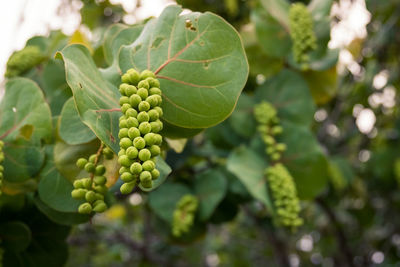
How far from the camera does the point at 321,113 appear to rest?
9.30ft

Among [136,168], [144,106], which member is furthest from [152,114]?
[136,168]

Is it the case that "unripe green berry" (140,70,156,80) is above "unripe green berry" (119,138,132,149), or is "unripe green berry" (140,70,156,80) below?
above

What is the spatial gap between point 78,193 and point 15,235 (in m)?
0.45

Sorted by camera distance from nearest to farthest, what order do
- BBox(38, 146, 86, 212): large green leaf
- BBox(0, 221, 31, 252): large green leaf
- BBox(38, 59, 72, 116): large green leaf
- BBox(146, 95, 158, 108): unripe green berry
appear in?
BBox(146, 95, 158, 108): unripe green berry → BBox(38, 146, 86, 212): large green leaf → BBox(0, 221, 31, 252): large green leaf → BBox(38, 59, 72, 116): large green leaf

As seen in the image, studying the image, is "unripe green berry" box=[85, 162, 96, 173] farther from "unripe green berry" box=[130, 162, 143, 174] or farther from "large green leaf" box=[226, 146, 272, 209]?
"large green leaf" box=[226, 146, 272, 209]

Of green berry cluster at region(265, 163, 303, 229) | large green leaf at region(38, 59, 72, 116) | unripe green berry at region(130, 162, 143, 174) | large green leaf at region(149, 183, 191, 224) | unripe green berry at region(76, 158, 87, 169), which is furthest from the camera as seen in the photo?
large green leaf at region(149, 183, 191, 224)

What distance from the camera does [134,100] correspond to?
63cm

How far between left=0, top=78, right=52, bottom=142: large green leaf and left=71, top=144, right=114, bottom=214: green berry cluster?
0.71 ft

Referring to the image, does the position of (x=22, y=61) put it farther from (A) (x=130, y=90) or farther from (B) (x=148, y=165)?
(B) (x=148, y=165)

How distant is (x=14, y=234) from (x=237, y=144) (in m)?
0.92

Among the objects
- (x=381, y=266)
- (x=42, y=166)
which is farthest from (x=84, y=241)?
(x=381, y=266)

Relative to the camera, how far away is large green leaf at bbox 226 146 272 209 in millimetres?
1180

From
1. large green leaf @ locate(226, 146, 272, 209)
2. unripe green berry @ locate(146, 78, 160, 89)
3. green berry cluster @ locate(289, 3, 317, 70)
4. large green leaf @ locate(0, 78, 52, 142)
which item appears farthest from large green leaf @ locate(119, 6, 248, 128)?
green berry cluster @ locate(289, 3, 317, 70)

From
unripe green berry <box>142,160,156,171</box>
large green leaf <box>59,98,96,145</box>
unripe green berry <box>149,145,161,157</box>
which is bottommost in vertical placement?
large green leaf <box>59,98,96,145</box>
